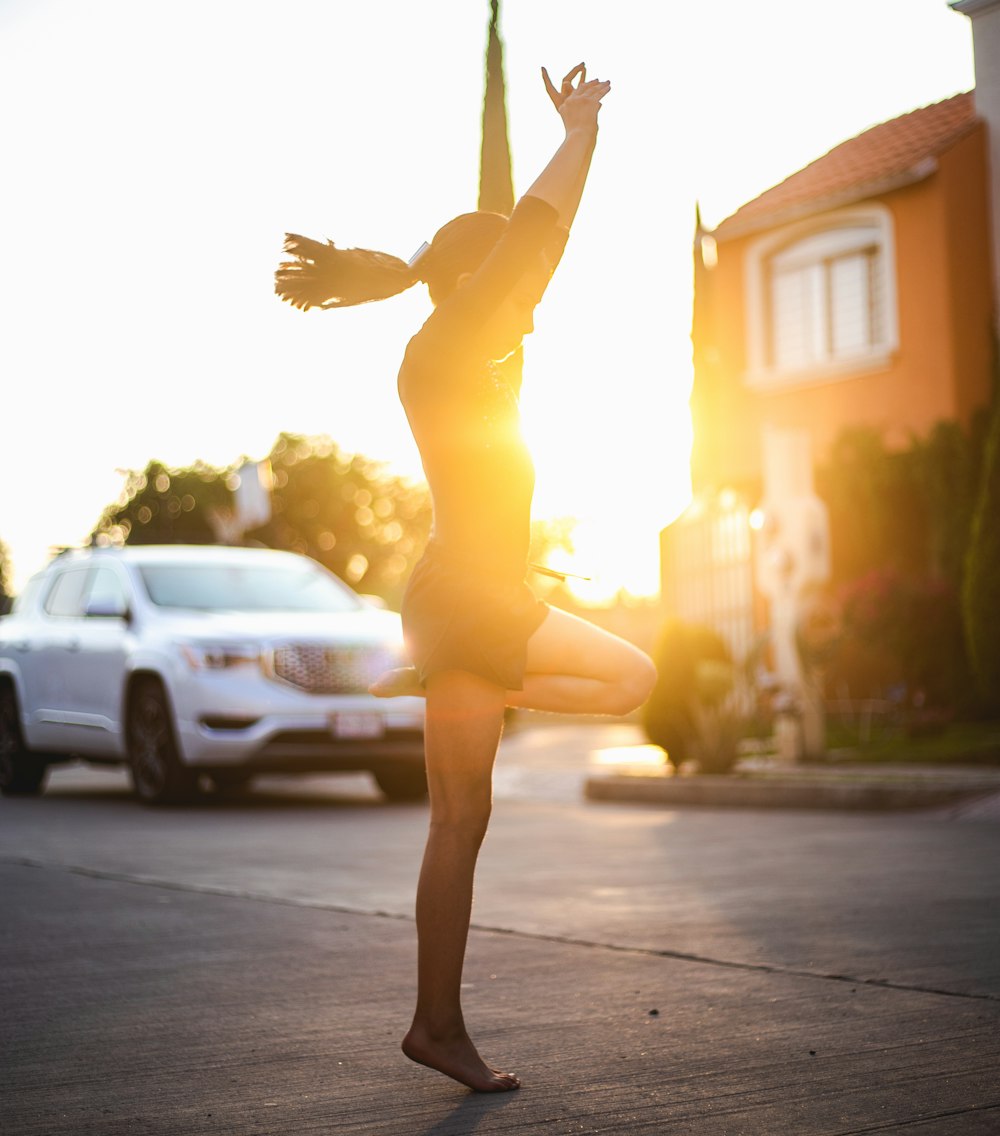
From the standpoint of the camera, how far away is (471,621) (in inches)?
143

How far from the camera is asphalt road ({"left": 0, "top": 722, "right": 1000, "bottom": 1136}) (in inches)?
137

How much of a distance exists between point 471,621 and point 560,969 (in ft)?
6.04

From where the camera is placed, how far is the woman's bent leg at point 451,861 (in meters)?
3.59

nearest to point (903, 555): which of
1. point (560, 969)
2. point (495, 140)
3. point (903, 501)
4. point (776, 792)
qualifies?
point (903, 501)

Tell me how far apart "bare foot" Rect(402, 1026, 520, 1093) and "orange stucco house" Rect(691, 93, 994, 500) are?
13723mm

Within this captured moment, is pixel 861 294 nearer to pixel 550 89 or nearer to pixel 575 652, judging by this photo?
pixel 550 89

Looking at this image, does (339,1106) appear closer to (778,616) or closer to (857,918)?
(857,918)

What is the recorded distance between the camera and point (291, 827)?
1008cm


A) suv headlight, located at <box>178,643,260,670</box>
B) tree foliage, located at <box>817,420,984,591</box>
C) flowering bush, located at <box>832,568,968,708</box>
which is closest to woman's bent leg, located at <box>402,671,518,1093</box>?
suv headlight, located at <box>178,643,260,670</box>

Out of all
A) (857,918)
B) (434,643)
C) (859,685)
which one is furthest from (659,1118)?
(859,685)

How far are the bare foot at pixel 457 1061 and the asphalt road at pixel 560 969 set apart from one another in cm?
6

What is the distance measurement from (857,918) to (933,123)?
14.6 meters

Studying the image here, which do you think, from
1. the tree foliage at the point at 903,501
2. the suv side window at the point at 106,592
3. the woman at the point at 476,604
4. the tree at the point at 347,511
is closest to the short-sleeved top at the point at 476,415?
the woman at the point at 476,604

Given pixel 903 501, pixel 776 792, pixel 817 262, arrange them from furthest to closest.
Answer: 1. pixel 817 262
2. pixel 903 501
3. pixel 776 792
